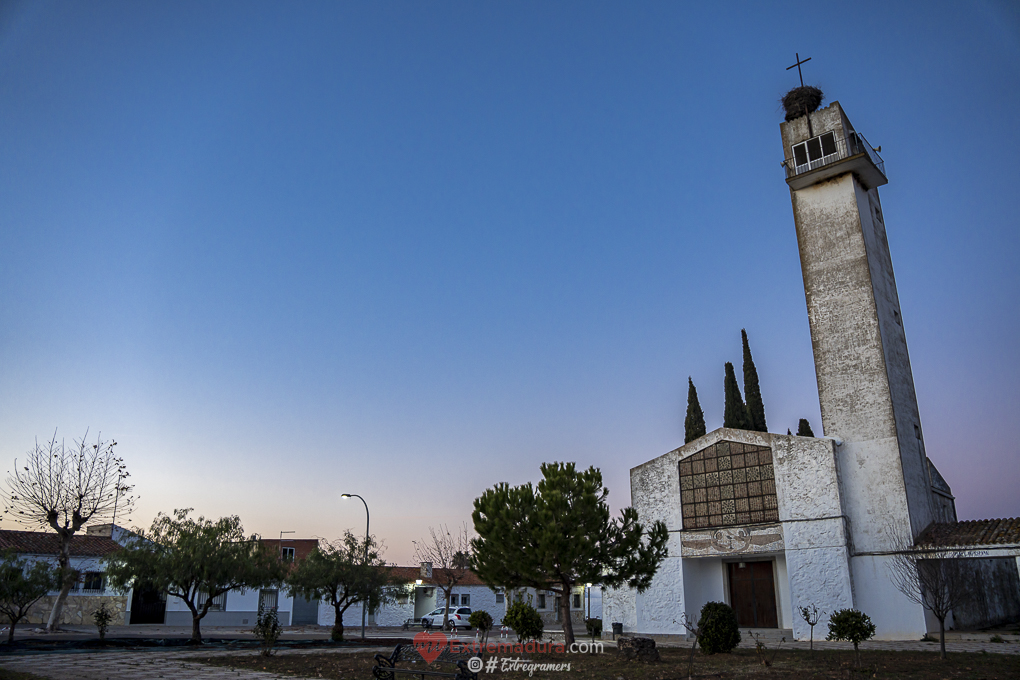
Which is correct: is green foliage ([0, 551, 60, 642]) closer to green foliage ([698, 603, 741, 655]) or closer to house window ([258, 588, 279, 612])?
green foliage ([698, 603, 741, 655])

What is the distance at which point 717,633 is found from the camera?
57.6 feet

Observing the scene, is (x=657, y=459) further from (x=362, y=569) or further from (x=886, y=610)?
(x=362, y=569)

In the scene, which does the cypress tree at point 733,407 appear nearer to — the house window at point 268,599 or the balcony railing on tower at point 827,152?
the balcony railing on tower at point 827,152

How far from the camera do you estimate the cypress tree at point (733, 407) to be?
38.2 metres

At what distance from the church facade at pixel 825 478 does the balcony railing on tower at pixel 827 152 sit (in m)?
0.06

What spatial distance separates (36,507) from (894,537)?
34636 mm

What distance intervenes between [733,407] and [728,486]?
36.4ft

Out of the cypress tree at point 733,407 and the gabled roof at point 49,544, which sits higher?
the cypress tree at point 733,407

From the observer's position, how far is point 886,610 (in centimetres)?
2338

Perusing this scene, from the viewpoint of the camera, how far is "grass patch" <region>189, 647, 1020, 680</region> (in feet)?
42.2

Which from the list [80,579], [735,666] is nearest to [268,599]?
[80,579]

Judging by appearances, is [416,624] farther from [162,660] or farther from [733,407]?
[162,660]

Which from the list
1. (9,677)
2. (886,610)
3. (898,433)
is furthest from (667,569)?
(9,677)

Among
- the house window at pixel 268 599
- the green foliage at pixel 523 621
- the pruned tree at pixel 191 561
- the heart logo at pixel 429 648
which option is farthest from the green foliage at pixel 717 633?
the house window at pixel 268 599
